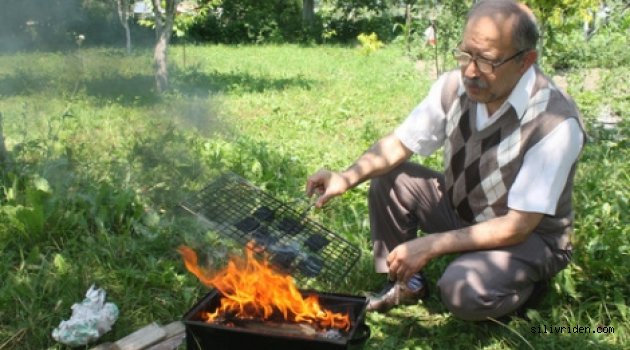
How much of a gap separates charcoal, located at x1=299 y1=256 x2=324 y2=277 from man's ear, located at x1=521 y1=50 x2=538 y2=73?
50.2 inches

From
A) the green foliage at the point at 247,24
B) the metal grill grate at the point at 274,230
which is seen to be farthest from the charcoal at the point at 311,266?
Result: the green foliage at the point at 247,24

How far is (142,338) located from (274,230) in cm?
79

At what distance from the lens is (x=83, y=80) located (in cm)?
960

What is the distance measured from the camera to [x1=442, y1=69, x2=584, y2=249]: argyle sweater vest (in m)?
2.53

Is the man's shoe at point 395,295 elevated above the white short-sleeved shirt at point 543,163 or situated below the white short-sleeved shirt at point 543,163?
below

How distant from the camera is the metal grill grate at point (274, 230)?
8.68 feet

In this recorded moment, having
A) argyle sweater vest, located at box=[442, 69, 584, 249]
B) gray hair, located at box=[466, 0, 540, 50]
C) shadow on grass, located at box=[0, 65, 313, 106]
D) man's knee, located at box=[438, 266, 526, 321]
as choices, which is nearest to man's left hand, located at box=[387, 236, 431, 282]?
man's knee, located at box=[438, 266, 526, 321]

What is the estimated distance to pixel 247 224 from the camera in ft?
9.10

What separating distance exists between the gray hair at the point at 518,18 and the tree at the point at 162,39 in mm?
7160

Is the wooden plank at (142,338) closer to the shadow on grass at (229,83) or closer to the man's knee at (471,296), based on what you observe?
the man's knee at (471,296)

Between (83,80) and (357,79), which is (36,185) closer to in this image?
(83,80)

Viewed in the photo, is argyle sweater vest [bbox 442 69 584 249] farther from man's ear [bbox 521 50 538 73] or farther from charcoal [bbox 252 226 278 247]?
charcoal [bbox 252 226 278 247]

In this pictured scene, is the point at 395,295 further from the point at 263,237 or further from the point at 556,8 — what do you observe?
the point at 556,8

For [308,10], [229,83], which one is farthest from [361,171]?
[308,10]
